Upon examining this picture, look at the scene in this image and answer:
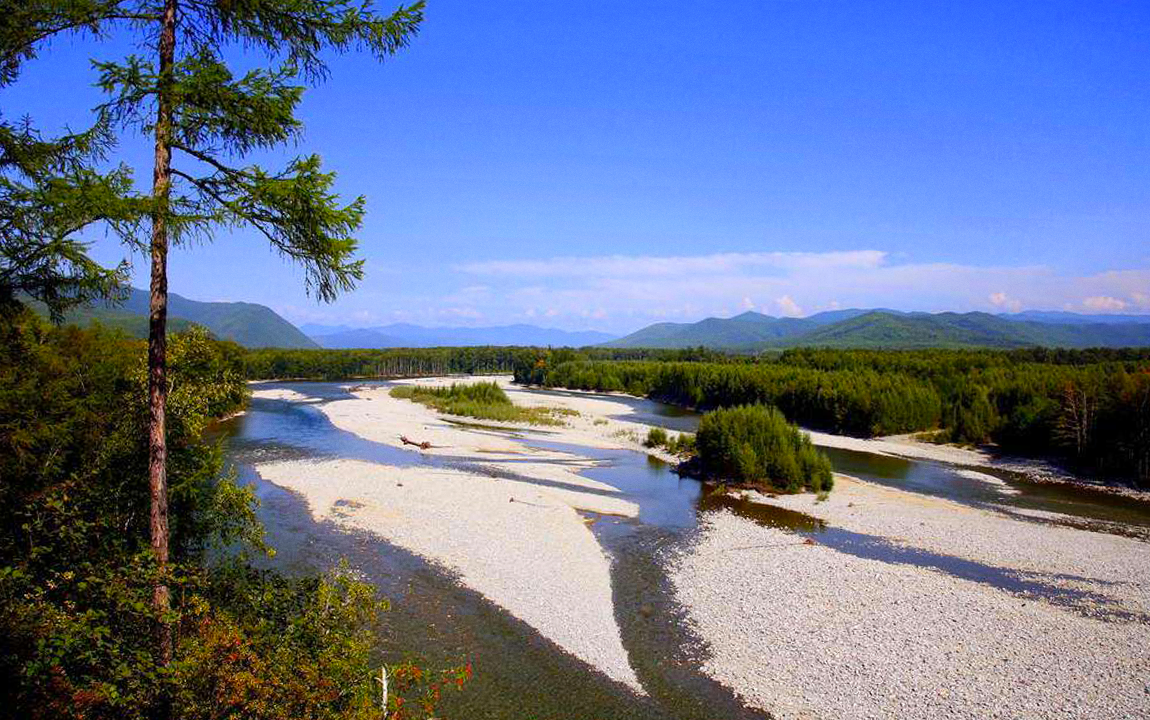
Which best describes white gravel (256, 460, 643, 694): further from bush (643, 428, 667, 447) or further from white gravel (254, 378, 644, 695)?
bush (643, 428, 667, 447)

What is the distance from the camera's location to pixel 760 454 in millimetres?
31531

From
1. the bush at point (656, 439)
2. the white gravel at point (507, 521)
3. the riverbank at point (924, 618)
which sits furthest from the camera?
the bush at point (656, 439)

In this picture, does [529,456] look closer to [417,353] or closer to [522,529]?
[522,529]

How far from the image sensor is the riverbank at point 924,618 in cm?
1202

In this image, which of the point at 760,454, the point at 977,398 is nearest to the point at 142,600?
the point at 760,454

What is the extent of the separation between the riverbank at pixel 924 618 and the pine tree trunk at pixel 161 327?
10793 millimetres

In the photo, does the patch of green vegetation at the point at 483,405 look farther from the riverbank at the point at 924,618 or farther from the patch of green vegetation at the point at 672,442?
the riverbank at the point at 924,618

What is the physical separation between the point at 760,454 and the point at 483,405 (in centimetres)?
3881

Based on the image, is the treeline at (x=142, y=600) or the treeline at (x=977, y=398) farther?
the treeline at (x=977, y=398)

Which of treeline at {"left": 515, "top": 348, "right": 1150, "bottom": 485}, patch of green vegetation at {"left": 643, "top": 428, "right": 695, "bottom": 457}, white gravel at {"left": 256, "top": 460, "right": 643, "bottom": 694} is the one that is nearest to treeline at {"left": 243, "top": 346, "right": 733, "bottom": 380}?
treeline at {"left": 515, "top": 348, "right": 1150, "bottom": 485}

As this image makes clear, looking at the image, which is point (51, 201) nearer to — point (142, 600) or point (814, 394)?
point (142, 600)

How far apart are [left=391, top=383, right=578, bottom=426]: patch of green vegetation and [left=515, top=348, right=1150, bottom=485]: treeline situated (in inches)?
915

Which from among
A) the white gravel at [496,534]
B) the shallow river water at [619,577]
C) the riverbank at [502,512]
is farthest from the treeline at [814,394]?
the white gravel at [496,534]

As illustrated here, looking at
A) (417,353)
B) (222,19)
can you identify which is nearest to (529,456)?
(222,19)
